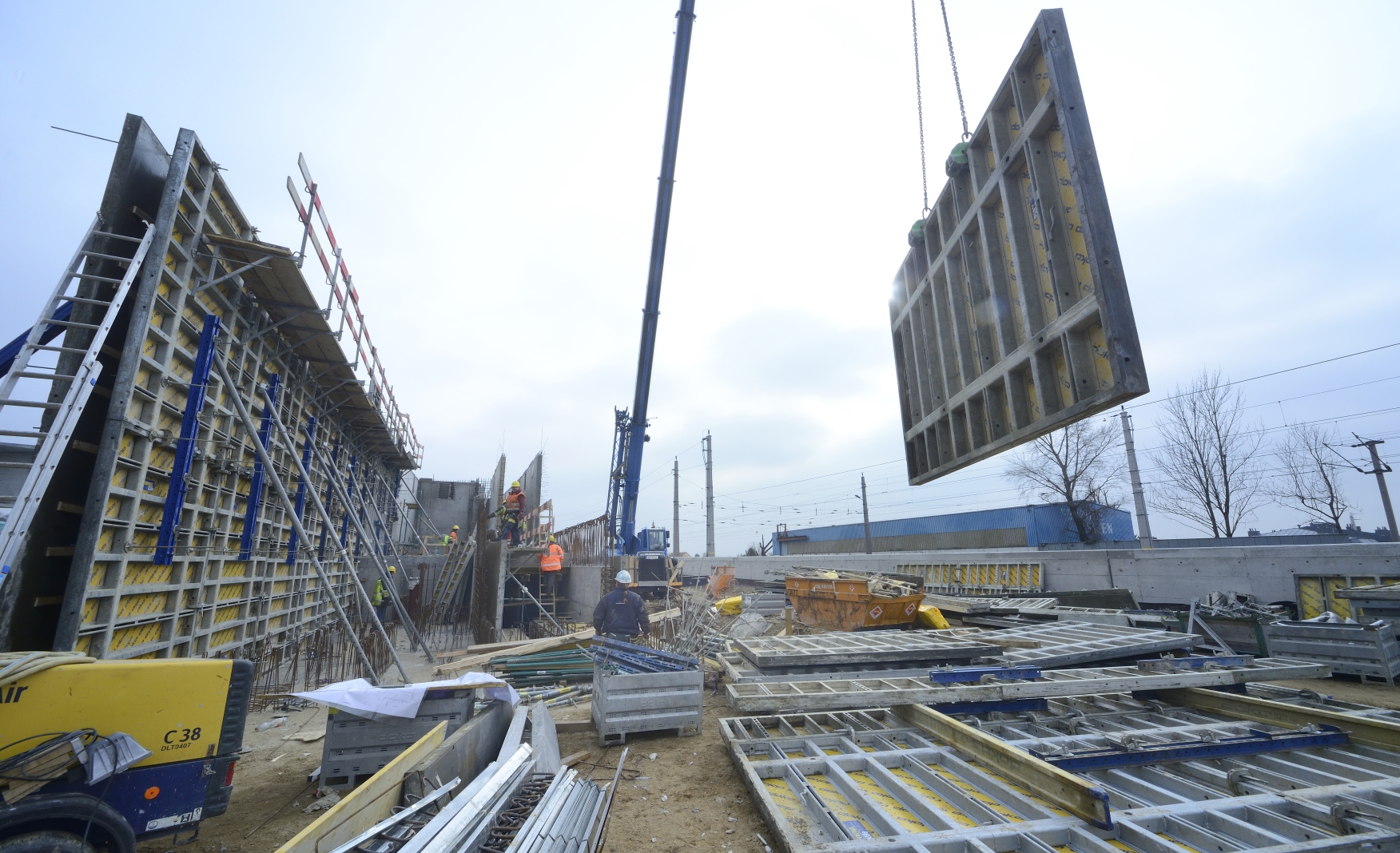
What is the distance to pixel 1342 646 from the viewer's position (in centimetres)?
873

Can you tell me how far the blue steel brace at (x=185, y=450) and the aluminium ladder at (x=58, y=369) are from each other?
1.21 metres

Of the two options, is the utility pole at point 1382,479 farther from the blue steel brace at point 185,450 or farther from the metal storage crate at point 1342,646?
the blue steel brace at point 185,450

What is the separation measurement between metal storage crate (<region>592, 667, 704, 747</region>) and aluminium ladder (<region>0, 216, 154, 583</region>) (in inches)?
192

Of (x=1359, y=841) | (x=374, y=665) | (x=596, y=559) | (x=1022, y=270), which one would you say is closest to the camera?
(x=1359, y=841)

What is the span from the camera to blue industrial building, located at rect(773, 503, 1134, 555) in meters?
35.7

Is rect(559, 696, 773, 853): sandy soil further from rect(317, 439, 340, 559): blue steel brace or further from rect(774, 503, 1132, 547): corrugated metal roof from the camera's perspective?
rect(774, 503, 1132, 547): corrugated metal roof

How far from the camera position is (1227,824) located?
3.38 meters

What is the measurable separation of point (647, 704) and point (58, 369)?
21.2 feet

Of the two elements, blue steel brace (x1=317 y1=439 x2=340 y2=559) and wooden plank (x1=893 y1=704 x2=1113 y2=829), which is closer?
wooden plank (x1=893 y1=704 x2=1113 y2=829)

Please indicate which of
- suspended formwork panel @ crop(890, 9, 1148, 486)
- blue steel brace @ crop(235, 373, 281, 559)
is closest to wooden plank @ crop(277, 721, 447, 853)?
suspended formwork panel @ crop(890, 9, 1148, 486)

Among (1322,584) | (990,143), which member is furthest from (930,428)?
(1322,584)

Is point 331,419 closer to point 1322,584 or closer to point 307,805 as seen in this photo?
point 307,805

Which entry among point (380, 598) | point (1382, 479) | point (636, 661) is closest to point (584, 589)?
point (380, 598)

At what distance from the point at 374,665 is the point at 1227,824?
1060 centimetres
